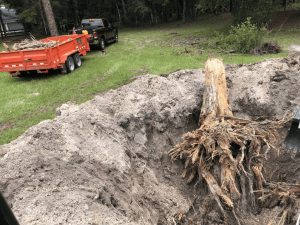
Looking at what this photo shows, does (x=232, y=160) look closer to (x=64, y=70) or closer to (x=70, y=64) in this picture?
(x=64, y=70)

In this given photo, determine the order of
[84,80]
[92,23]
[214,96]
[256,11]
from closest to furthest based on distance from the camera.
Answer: [214,96] < [84,80] < [256,11] < [92,23]

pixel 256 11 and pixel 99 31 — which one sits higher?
pixel 256 11

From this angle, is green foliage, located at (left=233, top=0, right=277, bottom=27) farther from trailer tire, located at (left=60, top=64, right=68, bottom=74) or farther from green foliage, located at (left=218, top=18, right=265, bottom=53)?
trailer tire, located at (left=60, top=64, right=68, bottom=74)

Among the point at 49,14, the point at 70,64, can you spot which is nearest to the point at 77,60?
the point at 70,64

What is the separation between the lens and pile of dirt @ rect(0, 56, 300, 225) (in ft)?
15.7

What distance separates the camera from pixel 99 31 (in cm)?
1998

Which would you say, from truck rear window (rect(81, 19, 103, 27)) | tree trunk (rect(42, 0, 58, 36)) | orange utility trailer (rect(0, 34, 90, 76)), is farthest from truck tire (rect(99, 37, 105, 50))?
orange utility trailer (rect(0, 34, 90, 76))

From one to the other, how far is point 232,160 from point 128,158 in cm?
179

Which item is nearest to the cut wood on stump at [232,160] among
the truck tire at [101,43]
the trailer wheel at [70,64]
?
the trailer wheel at [70,64]

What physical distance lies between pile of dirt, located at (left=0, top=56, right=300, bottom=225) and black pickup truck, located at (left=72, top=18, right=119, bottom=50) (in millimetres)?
10931

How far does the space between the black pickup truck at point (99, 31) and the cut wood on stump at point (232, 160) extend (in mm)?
13455

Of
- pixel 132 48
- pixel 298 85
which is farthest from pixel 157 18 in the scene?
pixel 298 85

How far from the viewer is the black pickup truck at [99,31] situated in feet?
63.9

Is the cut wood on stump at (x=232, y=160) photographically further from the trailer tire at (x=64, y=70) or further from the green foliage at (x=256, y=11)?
the green foliage at (x=256, y=11)
